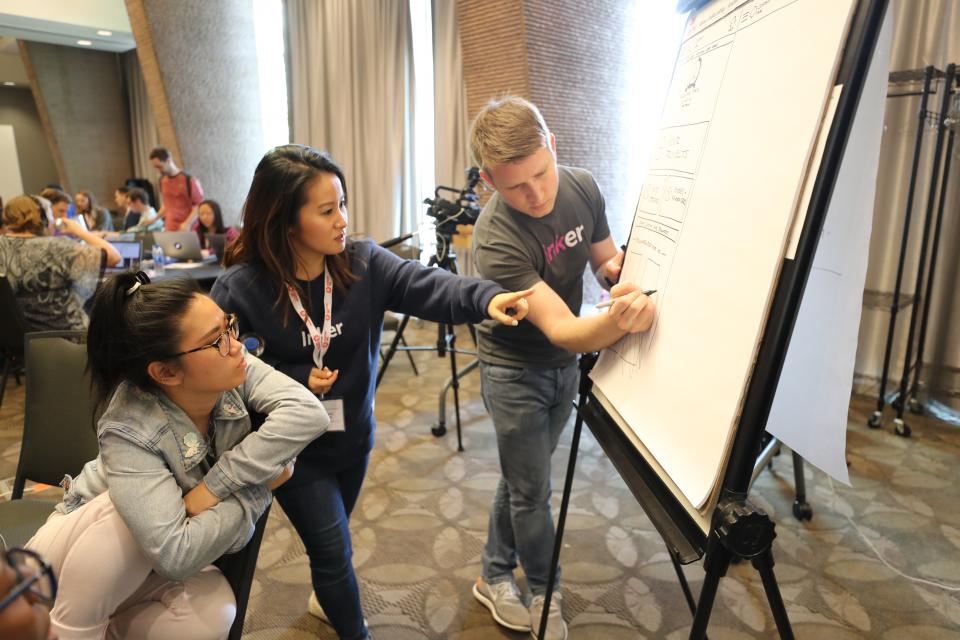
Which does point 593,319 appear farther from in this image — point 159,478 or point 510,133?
point 159,478

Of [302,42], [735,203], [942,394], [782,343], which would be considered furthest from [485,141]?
[302,42]

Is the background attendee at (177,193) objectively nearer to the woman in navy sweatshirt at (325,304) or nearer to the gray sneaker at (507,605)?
the woman in navy sweatshirt at (325,304)

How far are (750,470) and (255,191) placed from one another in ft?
3.45

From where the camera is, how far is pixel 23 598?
1.71 feet

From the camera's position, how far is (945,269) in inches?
119

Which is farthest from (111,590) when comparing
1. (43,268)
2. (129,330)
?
(43,268)

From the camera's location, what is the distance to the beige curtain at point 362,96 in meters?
4.94

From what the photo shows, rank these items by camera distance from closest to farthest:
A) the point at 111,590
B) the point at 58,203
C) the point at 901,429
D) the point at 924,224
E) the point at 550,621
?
the point at 111,590 → the point at 550,621 → the point at 901,429 → the point at 924,224 → the point at 58,203

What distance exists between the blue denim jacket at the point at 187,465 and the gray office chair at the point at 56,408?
0.49m

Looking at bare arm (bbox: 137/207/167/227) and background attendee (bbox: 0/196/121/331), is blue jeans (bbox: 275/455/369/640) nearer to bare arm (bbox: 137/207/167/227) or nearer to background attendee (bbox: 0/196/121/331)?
background attendee (bbox: 0/196/121/331)

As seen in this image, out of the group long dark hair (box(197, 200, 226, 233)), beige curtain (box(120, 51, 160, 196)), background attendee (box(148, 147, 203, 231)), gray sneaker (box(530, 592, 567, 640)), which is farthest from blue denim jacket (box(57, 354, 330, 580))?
beige curtain (box(120, 51, 160, 196))

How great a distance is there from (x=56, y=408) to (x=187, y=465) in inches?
27.8

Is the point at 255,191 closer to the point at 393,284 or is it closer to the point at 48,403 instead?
the point at 393,284

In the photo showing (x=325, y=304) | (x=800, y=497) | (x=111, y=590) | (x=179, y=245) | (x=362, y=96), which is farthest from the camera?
(x=362, y=96)
